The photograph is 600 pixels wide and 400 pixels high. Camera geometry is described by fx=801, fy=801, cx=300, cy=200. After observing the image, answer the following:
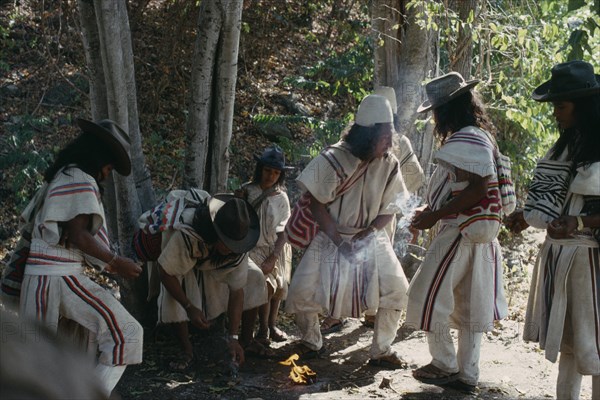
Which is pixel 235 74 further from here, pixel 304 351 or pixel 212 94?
pixel 304 351

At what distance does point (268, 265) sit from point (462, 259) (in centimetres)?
182

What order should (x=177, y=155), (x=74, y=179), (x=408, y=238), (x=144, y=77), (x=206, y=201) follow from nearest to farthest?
(x=74, y=179), (x=206, y=201), (x=408, y=238), (x=177, y=155), (x=144, y=77)

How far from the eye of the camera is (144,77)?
12.4 m

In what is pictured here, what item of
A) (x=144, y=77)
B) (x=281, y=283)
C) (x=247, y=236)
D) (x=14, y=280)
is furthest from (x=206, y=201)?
(x=144, y=77)

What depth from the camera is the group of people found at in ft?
15.8

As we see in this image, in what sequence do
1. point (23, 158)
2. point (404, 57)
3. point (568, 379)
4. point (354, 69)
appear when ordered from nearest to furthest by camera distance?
1. point (568, 379)
2. point (404, 57)
3. point (23, 158)
4. point (354, 69)

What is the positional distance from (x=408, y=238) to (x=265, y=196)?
2138mm

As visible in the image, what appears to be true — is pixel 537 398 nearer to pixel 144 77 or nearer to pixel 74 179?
pixel 74 179

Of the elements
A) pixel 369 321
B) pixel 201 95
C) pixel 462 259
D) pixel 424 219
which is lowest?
pixel 369 321

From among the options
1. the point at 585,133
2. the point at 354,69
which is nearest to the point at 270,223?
the point at 585,133

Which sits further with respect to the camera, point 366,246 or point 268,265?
point 268,265

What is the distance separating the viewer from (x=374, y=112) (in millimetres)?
A: 6016

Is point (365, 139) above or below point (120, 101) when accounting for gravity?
below

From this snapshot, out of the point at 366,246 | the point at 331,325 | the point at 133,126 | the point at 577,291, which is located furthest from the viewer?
the point at 331,325
